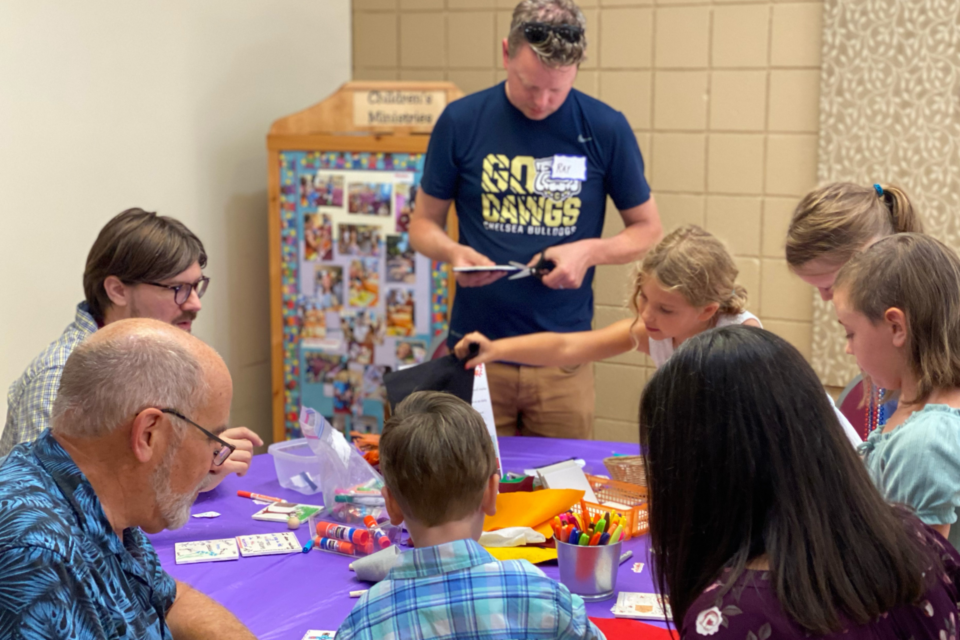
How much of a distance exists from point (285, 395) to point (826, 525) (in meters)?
3.44

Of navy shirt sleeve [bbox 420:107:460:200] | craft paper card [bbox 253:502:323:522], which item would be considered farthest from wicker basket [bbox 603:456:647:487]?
navy shirt sleeve [bbox 420:107:460:200]

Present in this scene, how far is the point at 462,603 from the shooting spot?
4.17ft

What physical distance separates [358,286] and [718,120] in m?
1.77

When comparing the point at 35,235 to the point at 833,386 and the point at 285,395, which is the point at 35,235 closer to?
the point at 285,395

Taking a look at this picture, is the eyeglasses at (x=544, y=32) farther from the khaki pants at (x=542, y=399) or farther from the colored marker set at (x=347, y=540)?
the colored marker set at (x=347, y=540)

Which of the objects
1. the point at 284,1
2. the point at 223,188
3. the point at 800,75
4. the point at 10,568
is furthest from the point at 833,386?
the point at 10,568

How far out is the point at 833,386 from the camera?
12.6 ft

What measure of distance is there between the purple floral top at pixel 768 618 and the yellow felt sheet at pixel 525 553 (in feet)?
2.22

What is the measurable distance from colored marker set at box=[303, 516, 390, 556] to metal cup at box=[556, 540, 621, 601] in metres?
0.41

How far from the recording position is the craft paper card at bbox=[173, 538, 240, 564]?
1.88m

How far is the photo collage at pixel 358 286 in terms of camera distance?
403cm

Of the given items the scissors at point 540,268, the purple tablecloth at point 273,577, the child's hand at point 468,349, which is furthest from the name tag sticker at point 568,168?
the purple tablecloth at point 273,577

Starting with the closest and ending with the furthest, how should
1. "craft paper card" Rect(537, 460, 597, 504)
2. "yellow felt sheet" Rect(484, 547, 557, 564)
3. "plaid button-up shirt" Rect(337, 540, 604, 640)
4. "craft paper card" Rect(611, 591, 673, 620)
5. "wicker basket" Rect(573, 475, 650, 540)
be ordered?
"plaid button-up shirt" Rect(337, 540, 604, 640)
"craft paper card" Rect(611, 591, 673, 620)
"yellow felt sheet" Rect(484, 547, 557, 564)
"wicker basket" Rect(573, 475, 650, 540)
"craft paper card" Rect(537, 460, 597, 504)

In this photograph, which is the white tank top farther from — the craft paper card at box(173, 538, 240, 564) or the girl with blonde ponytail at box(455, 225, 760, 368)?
the craft paper card at box(173, 538, 240, 564)
